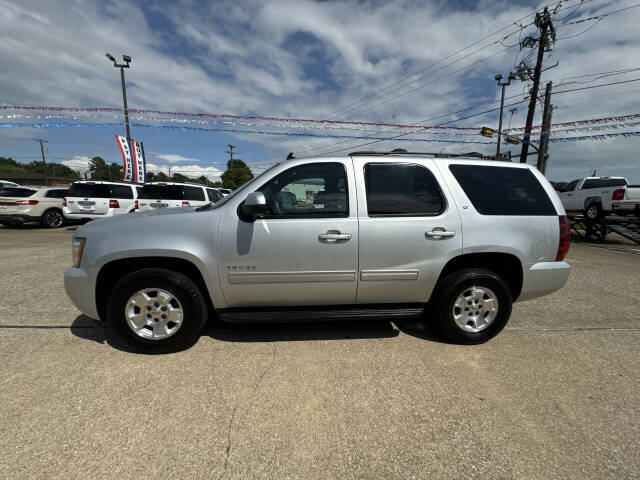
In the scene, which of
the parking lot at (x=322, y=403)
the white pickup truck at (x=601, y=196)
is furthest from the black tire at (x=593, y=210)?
the parking lot at (x=322, y=403)

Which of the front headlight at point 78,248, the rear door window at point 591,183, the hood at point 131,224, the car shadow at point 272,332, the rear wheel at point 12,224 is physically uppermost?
the rear door window at point 591,183

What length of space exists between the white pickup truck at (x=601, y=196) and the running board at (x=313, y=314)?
11440mm

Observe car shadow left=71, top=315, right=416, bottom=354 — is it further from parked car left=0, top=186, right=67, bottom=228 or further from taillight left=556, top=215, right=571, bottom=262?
parked car left=0, top=186, right=67, bottom=228

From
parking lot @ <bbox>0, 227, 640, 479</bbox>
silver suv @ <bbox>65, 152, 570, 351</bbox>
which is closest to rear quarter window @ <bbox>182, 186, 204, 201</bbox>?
parking lot @ <bbox>0, 227, 640, 479</bbox>

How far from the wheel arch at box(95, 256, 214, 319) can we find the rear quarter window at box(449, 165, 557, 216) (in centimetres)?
267

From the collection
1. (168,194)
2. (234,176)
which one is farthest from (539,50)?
(234,176)

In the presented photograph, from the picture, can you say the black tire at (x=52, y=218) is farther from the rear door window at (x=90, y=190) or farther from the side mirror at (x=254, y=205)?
the side mirror at (x=254, y=205)

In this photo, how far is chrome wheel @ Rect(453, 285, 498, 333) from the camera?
285 cm

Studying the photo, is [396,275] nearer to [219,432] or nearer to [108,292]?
[219,432]

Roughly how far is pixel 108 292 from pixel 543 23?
66.5 ft

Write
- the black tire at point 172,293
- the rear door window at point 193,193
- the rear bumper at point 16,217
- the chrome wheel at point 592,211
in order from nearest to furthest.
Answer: the black tire at point 172,293 < the rear bumper at point 16,217 < the rear door window at point 193,193 < the chrome wheel at point 592,211

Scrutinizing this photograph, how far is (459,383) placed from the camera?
7.53 ft

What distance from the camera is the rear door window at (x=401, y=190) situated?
2672mm

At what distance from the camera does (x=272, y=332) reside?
3.04 m
